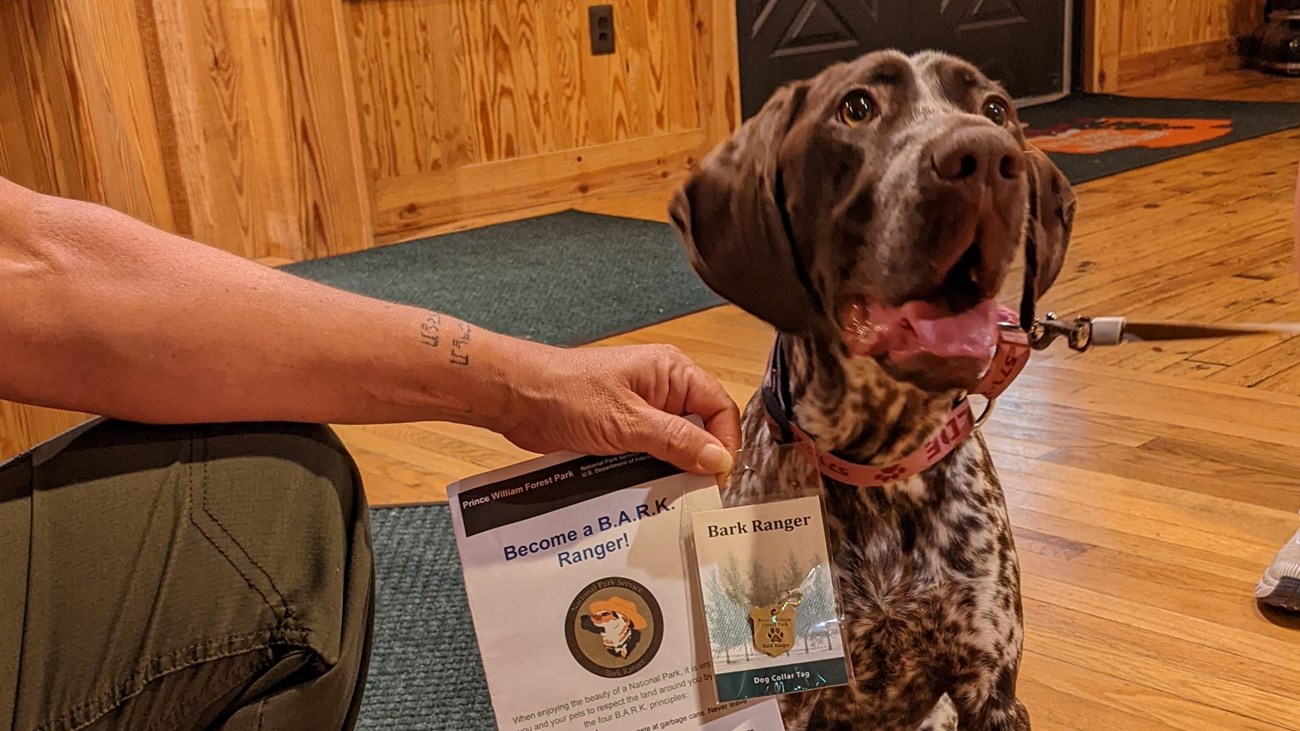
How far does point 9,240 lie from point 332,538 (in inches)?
13.4

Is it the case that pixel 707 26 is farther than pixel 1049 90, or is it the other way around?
pixel 1049 90

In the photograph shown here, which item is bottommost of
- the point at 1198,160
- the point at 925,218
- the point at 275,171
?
the point at 1198,160

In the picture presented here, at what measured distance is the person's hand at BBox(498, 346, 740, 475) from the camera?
1.11 meters

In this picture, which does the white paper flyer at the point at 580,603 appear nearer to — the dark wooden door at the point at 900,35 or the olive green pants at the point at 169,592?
the olive green pants at the point at 169,592

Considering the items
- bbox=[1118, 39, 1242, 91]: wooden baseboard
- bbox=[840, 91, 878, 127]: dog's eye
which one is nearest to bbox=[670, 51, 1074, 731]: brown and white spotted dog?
bbox=[840, 91, 878, 127]: dog's eye

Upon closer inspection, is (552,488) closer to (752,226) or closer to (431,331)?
(431,331)

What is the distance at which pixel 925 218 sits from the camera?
3.81 feet

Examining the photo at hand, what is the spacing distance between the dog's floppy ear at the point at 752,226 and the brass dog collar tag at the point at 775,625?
1.13 feet

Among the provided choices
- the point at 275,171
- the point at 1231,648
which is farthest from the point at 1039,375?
the point at 275,171

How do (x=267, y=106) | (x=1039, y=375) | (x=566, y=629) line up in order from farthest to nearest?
(x=267, y=106)
(x=1039, y=375)
(x=566, y=629)

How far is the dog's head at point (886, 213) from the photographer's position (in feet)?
3.76

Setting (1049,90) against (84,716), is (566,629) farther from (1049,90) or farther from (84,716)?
(1049,90)

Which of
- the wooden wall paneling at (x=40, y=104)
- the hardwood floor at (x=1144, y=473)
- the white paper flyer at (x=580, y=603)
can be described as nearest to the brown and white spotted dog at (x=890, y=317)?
the white paper flyer at (x=580, y=603)

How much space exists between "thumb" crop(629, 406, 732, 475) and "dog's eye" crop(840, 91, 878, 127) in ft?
1.23
